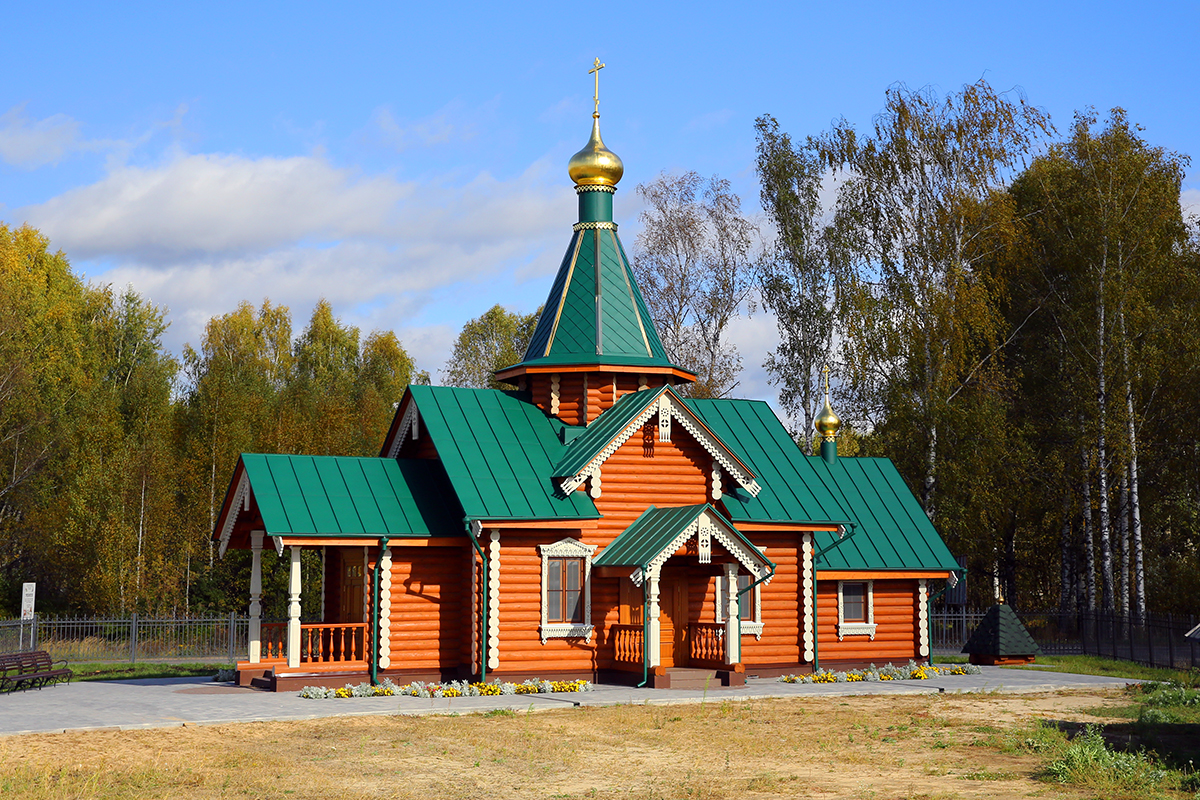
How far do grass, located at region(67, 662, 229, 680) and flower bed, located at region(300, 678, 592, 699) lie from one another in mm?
5320

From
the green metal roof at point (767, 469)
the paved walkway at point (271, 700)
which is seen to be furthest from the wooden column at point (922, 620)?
the green metal roof at point (767, 469)

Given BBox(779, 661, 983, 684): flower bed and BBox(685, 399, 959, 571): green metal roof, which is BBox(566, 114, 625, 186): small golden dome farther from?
BBox(779, 661, 983, 684): flower bed

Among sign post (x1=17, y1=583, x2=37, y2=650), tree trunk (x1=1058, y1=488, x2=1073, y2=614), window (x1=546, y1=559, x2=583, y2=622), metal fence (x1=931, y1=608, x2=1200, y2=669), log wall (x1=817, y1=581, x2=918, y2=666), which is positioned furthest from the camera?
tree trunk (x1=1058, y1=488, x2=1073, y2=614)

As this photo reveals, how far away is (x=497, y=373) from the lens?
23.3 m

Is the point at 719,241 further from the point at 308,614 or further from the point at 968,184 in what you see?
the point at 308,614

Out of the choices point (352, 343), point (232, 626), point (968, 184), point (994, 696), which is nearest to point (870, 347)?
point (968, 184)

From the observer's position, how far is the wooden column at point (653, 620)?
20.0 metres

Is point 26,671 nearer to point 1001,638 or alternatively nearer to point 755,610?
point 755,610

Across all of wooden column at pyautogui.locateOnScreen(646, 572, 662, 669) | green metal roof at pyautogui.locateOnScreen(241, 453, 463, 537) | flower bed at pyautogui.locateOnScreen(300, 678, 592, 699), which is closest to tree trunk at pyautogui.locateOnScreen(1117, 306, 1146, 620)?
wooden column at pyautogui.locateOnScreen(646, 572, 662, 669)

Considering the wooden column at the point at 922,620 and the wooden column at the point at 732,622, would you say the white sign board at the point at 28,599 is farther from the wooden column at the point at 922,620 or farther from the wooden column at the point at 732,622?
the wooden column at the point at 922,620

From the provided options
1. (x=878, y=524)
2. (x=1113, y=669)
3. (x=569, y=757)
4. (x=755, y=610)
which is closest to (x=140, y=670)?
(x=755, y=610)

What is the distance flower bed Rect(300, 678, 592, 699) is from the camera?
18.7m

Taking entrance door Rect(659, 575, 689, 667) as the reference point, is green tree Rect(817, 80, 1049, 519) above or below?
above

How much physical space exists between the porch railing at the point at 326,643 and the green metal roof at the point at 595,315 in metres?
5.79
